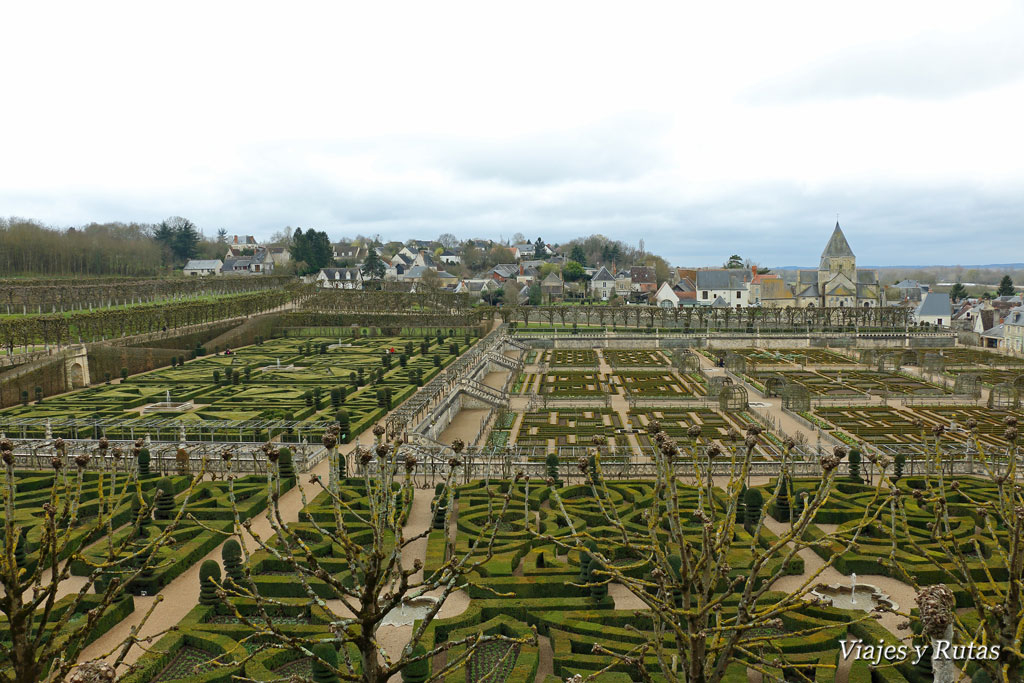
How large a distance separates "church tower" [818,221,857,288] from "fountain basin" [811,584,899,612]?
9027 cm

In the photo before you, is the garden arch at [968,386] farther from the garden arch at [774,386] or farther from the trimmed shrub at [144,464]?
the trimmed shrub at [144,464]

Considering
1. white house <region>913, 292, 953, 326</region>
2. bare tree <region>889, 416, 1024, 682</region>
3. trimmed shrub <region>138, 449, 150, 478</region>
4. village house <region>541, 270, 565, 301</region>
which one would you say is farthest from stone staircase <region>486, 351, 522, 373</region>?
village house <region>541, 270, 565, 301</region>

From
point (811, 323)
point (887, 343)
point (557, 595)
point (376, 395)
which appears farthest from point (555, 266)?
point (557, 595)

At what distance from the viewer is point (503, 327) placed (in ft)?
253

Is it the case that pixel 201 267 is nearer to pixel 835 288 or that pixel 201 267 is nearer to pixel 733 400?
pixel 835 288

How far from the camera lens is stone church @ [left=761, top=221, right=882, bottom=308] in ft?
317

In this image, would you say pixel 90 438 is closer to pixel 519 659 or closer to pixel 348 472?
pixel 348 472

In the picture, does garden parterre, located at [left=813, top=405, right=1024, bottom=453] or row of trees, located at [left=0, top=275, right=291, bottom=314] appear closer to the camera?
garden parterre, located at [left=813, top=405, right=1024, bottom=453]

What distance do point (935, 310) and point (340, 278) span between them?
90.5 m

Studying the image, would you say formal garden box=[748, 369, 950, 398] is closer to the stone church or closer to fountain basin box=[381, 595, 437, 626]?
fountain basin box=[381, 595, 437, 626]

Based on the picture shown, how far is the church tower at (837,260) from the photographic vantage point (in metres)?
101

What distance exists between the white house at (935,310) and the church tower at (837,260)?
1362 centimetres

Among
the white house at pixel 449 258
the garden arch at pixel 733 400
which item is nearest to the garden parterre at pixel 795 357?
the garden arch at pixel 733 400

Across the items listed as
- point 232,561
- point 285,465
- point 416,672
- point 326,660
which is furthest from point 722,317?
point 326,660
